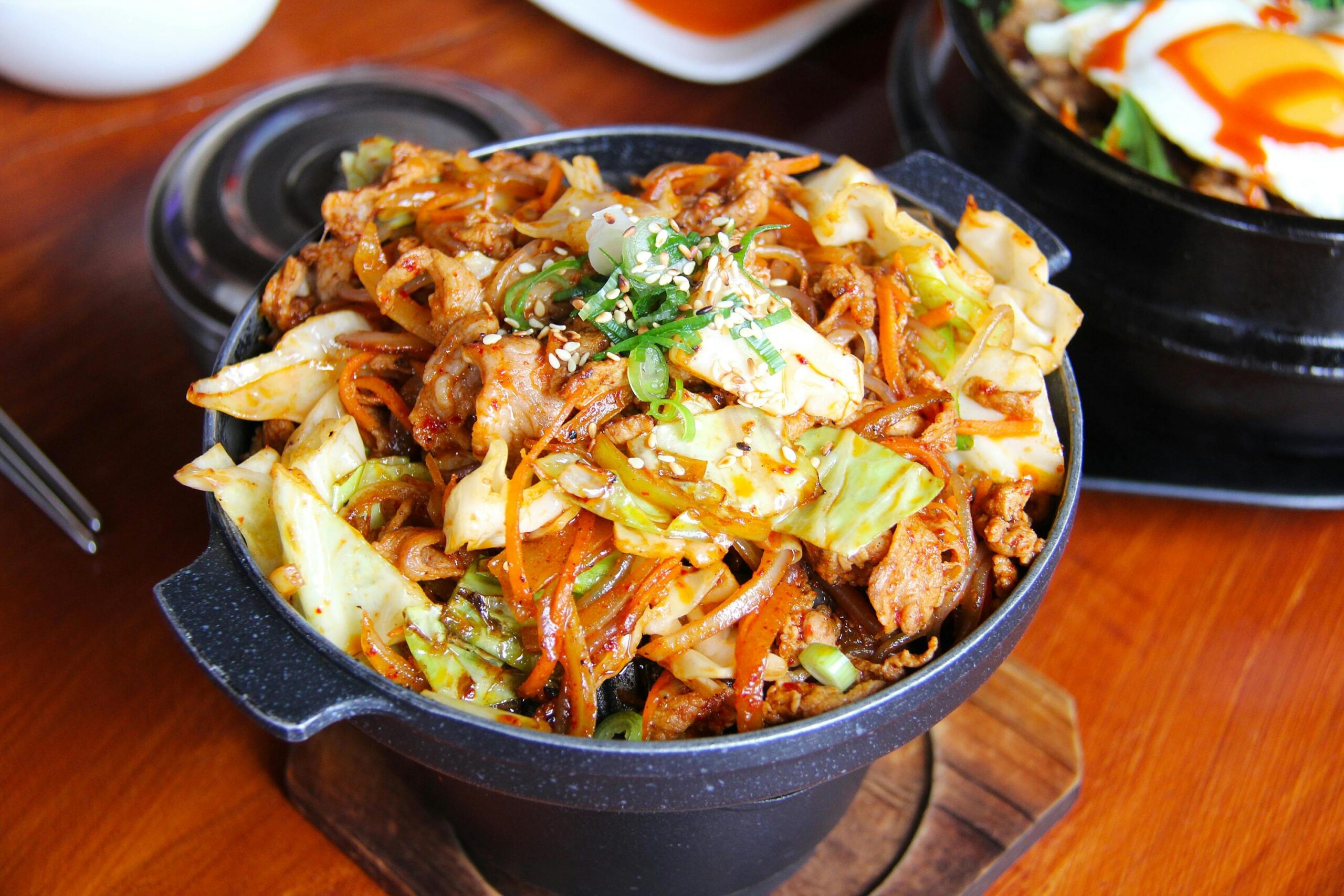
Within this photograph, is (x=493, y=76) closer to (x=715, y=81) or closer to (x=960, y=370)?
(x=715, y=81)

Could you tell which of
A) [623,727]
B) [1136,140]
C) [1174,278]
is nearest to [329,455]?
[623,727]

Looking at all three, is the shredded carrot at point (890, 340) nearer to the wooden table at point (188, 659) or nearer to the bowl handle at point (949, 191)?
the bowl handle at point (949, 191)

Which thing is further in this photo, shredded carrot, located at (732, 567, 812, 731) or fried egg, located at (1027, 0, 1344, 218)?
fried egg, located at (1027, 0, 1344, 218)

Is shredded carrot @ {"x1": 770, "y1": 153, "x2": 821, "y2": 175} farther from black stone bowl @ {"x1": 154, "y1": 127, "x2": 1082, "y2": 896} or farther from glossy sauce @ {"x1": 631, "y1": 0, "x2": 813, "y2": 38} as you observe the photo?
glossy sauce @ {"x1": 631, "y1": 0, "x2": 813, "y2": 38}

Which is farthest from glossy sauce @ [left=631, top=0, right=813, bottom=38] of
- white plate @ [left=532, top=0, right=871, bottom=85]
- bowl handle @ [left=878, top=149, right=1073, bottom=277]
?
bowl handle @ [left=878, top=149, right=1073, bottom=277]

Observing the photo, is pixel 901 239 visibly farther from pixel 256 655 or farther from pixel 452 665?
pixel 256 655

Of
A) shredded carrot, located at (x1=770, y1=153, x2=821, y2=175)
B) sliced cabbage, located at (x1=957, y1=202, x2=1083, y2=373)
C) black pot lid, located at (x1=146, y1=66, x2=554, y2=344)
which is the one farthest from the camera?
black pot lid, located at (x1=146, y1=66, x2=554, y2=344)

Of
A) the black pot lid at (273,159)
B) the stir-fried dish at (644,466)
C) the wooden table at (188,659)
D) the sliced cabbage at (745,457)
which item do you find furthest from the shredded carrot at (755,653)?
the black pot lid at (273,159)

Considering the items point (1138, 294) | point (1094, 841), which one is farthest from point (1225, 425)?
point (1094, 841)
